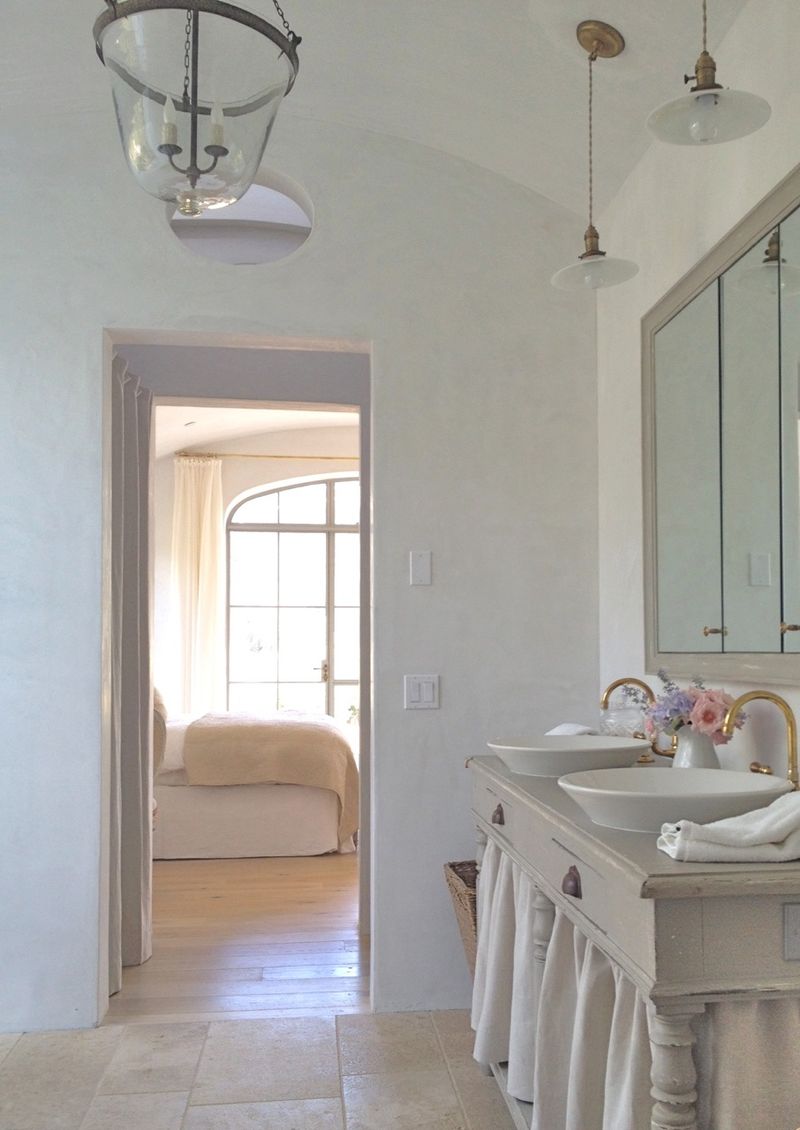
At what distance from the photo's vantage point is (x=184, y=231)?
487cm

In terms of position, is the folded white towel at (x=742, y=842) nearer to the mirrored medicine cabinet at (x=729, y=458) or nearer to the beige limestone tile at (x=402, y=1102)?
the mirrored medicine cabinet at (x=729, y=458)

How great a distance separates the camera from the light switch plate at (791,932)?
4.88ft

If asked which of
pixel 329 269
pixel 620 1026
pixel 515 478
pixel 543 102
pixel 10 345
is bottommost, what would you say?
pixel 620 1026

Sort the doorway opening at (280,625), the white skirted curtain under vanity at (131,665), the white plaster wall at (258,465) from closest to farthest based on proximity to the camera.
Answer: the white skirted curtain under vanity at (131,665), the doorway opening at (280,625), the white plaster wall at (258,465)

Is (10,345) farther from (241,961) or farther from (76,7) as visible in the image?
(241,961)

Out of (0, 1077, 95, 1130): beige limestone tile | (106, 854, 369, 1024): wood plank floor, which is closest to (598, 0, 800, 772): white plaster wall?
(106, 854, 369, 1024): wood plank floor

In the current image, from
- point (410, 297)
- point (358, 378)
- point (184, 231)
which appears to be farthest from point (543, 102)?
point (184, 231)

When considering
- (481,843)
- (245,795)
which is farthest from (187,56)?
(245,795)

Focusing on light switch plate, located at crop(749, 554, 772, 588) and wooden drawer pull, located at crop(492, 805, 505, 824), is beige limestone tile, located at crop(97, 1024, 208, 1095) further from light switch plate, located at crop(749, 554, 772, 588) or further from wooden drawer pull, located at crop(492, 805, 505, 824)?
light switch plate, located at crop(749, 554, 772, 588)

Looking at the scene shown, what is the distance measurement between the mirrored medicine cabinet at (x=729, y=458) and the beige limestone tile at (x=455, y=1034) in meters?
1.21

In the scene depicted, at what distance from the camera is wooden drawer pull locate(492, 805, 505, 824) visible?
2.56 m

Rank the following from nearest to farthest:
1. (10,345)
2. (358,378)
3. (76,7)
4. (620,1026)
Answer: (620,1026) → (76,7) → (10,345) → (358,378)

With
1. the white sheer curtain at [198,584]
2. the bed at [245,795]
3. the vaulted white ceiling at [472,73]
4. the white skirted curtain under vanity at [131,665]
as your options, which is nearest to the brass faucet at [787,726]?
the vaulted white ceiling at [472,73]

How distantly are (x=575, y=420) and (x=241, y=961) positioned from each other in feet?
7.52
